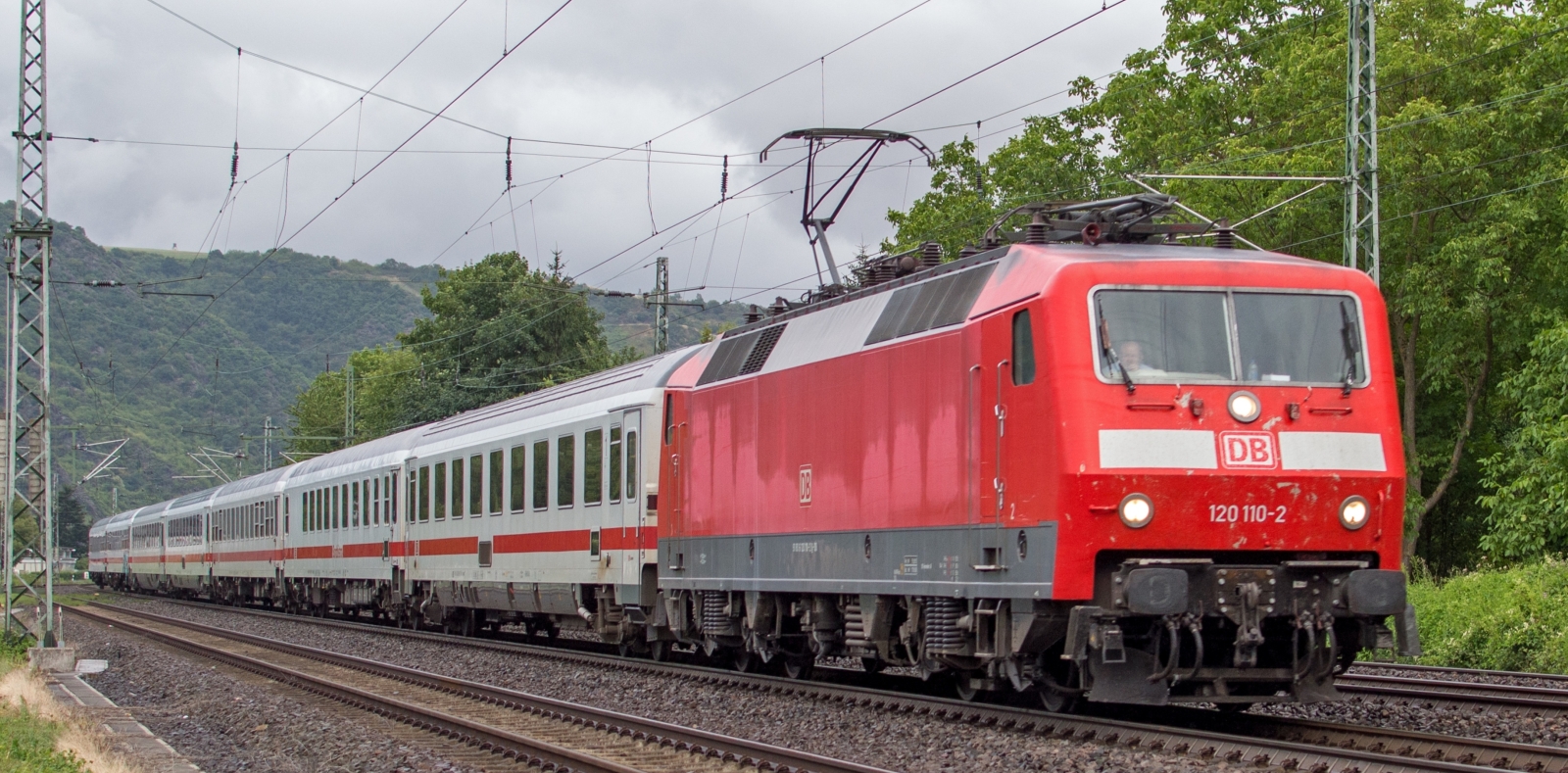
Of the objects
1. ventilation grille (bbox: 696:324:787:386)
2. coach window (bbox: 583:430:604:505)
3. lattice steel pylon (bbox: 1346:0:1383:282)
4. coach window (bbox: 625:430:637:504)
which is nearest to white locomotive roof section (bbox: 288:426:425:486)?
coach window (bbox: 583:430:604:505)

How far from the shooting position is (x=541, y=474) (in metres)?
22.7

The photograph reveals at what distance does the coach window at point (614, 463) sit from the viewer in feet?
65.3

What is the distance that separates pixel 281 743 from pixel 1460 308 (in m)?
25.8

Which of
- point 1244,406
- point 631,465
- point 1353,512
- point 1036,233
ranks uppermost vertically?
point 1036,233

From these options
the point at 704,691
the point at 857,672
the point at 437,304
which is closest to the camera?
the point at 704,691

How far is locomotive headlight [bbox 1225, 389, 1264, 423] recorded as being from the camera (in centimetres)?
1087

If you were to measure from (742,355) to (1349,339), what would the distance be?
7301mm

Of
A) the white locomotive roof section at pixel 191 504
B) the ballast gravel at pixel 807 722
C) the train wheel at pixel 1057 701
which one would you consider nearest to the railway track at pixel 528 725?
the ballast gravel at pixel 807 722

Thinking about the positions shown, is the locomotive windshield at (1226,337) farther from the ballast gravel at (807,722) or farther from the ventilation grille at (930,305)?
the ballast gravel at (807,722)

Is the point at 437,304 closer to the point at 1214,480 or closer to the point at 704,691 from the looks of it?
the point at 704,691

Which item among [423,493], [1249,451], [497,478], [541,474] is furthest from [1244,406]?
[423,493]

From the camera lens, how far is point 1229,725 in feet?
38.7

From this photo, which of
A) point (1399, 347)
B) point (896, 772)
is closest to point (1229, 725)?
point (896, 772)

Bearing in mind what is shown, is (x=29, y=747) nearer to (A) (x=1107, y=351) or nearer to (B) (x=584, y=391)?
(A) (x=1107, y=351)
